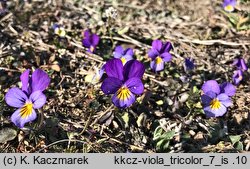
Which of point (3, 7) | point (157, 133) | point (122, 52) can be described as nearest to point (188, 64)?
point (122, 52)

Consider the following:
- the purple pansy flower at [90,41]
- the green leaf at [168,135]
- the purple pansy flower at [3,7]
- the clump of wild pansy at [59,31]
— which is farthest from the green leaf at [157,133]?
the purple pansy flower at [3,7]

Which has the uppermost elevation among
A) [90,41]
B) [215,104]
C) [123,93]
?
[90,41]

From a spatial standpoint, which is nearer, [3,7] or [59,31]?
[59,31]

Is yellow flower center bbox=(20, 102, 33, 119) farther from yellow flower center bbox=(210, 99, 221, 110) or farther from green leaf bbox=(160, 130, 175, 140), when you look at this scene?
yellow flower center bbox=(210, 99, 221, 110)

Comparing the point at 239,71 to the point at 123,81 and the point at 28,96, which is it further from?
the point at 28,96

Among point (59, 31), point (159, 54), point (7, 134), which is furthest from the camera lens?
point (59, 31)

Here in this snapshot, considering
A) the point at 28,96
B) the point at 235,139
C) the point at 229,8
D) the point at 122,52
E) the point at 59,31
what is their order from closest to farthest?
the point at 28,96 < the point at 235,139 < the point at 122,52 < the point at 59,31 < the point at 229,8

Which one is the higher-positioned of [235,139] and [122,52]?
[122,52]

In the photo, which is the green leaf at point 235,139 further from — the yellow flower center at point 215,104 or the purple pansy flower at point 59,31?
the purple pansy flower at point 59,31
